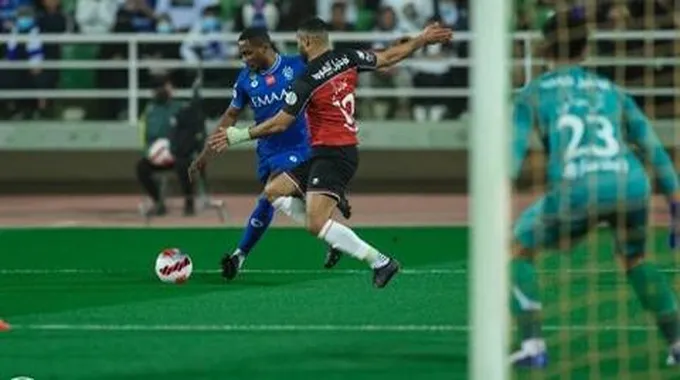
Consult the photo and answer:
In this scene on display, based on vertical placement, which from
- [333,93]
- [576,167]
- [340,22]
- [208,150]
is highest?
[576,167]

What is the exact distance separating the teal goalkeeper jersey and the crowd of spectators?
600 inches

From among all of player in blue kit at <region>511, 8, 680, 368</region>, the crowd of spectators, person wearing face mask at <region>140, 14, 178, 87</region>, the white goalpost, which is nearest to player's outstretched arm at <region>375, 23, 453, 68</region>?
player in blue kit at <region>511, 8, 680, 368</region>

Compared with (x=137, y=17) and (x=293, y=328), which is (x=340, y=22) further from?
(x=293, y=328)

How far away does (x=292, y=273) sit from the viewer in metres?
18.3

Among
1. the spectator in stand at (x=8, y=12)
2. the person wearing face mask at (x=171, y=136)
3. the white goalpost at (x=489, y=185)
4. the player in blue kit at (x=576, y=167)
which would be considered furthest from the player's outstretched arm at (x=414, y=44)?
the spectator in stand at (x=8, y=12)

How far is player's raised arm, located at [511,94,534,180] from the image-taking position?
1139 cm

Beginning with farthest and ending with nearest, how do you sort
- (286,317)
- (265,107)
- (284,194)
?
1. (265,107)
2. (284,194)
3. (286,317)

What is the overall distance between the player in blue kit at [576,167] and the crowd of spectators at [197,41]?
1518cm

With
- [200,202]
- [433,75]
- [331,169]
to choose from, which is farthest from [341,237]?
[433,75]

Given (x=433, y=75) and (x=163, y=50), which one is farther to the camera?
(x=163, y=50)

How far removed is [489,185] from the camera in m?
9.32

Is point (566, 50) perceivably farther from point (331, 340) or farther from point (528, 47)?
point (528, 47)

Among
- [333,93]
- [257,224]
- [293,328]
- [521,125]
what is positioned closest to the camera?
[521,125]

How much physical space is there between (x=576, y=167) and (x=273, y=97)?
635 centimetres
